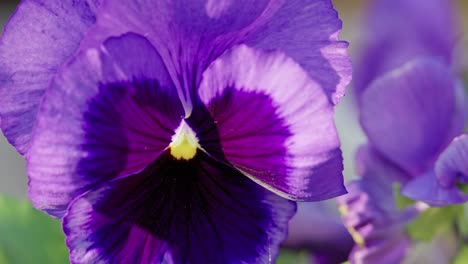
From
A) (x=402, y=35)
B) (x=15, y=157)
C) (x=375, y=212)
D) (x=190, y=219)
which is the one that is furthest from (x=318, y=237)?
(x=15, y=157)

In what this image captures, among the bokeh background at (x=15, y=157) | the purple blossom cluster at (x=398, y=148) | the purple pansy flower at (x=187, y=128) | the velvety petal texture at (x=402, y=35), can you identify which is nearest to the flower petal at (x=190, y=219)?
the purple pansy flower at (x=187, y=128)

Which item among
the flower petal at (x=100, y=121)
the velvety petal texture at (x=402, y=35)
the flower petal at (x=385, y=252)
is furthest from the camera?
the velvety petal texture at (x=402, y=35)

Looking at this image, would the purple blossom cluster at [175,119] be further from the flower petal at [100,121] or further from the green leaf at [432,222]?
the green leaf at [432,222]

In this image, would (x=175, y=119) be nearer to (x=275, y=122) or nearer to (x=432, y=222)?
(x=275, y=122)

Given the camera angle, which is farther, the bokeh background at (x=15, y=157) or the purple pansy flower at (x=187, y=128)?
the bokeh background at (x=15, y=157)

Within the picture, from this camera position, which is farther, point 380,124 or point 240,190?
point 380,124

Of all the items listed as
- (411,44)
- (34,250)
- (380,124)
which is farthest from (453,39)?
(34,250)

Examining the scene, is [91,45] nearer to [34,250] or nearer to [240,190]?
[240,190]
